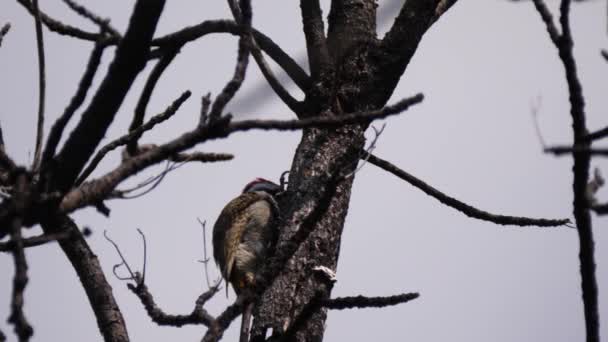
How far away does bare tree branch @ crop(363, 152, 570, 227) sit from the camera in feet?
11.9

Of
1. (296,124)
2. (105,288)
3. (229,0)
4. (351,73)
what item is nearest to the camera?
(296,124)

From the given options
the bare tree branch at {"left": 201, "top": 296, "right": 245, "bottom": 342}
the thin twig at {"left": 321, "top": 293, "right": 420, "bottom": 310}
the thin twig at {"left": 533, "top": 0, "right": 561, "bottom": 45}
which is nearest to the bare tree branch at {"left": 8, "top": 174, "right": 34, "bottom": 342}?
the bare tree branch at {"left": 201, "top": 296, "right": 245, "bottom": 342}

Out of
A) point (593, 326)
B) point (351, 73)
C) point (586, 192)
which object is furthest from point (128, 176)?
point (351, 73)

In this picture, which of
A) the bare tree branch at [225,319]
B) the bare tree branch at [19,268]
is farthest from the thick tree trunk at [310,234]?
the bare tree branch at [19,268]

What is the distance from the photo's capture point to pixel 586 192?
1.78 metres

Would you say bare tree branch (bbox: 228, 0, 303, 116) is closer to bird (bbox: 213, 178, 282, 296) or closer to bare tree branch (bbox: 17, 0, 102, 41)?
bare tree branch (bbox: 17, 0, 102, 41)

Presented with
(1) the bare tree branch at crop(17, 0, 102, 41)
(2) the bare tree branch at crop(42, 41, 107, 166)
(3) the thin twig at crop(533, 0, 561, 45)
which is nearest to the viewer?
(2) the bare tree branch at crop(42, 41, 107, 166)

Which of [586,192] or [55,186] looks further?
[55,186]

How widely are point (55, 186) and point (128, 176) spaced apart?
22 centimetres

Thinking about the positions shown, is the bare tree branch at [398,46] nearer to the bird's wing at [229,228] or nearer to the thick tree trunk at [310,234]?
the thick tree trunk at [310,234]

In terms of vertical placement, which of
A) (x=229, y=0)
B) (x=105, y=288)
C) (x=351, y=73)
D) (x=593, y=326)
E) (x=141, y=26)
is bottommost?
(x=593, y=326)

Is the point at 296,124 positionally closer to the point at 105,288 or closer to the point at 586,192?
the point at 586,192

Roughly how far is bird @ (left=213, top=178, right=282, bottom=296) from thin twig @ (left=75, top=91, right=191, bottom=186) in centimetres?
250

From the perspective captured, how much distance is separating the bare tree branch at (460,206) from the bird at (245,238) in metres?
1.54
